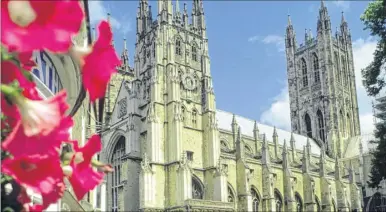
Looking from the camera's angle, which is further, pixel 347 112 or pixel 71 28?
pixel 347 112

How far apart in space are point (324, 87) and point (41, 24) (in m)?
65.2

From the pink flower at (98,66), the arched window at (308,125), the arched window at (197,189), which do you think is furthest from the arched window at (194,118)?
the pink flower at (98,66)

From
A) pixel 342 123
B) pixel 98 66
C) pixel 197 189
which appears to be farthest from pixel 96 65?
pixel 342 123

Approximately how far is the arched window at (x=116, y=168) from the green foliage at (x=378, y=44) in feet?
71.9

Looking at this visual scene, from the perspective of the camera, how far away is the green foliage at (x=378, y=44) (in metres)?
20.1

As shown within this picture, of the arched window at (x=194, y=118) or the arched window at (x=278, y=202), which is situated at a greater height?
the arched window at (x=194, y=118)

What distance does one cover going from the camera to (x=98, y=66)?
6.27 ft

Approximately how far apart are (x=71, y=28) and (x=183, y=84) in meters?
37.8

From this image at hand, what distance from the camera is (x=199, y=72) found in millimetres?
41344

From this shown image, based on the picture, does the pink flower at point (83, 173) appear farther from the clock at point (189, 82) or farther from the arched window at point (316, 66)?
the arched window at point (316, 66)

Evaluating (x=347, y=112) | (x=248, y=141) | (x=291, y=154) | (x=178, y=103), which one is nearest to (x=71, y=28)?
(x=178, y=103)

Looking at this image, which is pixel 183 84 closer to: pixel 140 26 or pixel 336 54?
pixel 140 26

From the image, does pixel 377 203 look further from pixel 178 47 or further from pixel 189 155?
pixel 178 47

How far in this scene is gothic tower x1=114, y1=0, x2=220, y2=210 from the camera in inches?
1384
